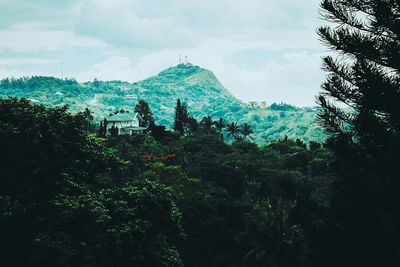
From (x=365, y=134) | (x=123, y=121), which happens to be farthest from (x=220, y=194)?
(x=123, y=121)

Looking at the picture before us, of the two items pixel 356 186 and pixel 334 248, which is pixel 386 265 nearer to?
pixel 334 248

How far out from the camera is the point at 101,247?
1638 centimetres

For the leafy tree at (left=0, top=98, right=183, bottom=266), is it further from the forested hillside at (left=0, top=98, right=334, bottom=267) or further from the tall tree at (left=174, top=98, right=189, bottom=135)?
the tall tree at (left=174, top=98, right=189, bottom=135)

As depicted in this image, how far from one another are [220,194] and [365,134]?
87.6 ft

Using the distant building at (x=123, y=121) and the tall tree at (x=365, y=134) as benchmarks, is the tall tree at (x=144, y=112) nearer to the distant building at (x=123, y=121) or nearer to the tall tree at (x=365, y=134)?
the distant building at (x=123, y=121)

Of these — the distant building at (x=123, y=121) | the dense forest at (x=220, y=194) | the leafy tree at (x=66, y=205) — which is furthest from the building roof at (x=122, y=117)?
the leafy tree at (x=66, y=205)

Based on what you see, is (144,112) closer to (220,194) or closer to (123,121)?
(123,121)

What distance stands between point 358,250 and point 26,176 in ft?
48.6

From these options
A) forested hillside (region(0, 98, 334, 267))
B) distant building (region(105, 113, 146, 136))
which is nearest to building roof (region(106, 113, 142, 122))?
distant building (region(105, 113, 146, 136))

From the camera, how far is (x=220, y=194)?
111 feet

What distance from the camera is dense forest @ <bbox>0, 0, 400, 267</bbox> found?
264 inches

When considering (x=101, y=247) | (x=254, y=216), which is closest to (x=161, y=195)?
(x=101, y=247)

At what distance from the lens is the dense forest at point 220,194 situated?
6695 millimetres

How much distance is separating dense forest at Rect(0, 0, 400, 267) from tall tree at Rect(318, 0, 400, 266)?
2 centimetres
